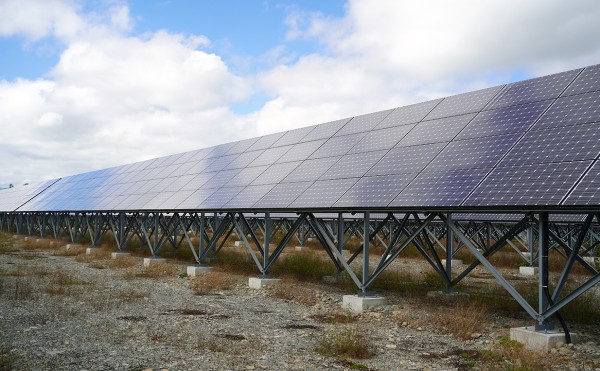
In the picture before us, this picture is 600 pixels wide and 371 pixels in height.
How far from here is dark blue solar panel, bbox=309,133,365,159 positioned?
60.7 ft

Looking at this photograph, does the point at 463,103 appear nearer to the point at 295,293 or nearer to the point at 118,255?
the point at 295,293

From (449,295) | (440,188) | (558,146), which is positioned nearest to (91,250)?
(449,295)

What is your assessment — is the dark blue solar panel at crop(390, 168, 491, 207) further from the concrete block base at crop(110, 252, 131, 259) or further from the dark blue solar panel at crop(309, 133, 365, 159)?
the concrete block base at crop(110, 252, 131, 259)

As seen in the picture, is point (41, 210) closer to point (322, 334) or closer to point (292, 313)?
point (292, 313)

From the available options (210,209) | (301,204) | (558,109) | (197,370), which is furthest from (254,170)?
(197,370)

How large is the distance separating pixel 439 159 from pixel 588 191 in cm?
472

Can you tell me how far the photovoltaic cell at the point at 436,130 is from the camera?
15.0m

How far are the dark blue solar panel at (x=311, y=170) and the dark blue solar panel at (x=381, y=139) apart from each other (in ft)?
3.21

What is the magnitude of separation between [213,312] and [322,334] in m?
3.86

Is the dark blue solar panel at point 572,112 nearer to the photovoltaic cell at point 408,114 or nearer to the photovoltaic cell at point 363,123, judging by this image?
the photovoltaic cell at point 408,114

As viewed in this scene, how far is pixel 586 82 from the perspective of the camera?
13.2 meters

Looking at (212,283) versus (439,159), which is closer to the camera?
(439,159)

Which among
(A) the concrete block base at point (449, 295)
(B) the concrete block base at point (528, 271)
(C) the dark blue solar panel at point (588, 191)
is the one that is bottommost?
(B) the concrete block base at point (528, 271)

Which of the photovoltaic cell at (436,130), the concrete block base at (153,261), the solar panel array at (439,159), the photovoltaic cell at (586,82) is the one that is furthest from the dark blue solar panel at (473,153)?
the concrete block base at (153,261)
